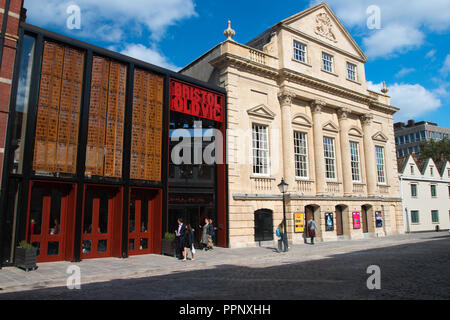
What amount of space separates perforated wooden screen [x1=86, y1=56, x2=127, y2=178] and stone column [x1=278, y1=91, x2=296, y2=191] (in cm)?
1103

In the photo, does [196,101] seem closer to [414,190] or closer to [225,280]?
[225,280]

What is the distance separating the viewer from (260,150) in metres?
22.0

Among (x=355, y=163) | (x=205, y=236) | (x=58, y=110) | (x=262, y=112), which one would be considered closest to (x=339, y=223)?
(x=355, y=163)

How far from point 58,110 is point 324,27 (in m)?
21.6

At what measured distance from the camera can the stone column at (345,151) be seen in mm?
26141

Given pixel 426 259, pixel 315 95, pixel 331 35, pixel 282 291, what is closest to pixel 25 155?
pixel 282 291

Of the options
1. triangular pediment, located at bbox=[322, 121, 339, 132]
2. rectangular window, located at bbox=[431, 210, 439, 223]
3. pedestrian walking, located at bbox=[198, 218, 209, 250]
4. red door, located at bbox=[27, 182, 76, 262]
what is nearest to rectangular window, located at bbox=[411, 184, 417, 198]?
rectangular window, located at bbox=[431, 210, 439, 223]

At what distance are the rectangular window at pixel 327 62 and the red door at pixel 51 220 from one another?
69.1 feet

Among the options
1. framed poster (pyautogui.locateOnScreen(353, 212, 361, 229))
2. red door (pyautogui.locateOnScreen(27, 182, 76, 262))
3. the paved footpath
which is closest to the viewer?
the paved footpath

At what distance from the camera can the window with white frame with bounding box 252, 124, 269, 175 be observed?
71.4 feet

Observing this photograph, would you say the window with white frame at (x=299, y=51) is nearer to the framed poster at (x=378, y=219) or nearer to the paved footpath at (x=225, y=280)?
the framed poster at (x=378, y=219)

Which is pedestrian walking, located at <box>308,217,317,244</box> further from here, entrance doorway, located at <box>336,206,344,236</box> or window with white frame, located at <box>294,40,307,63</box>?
window with white frame, located at <box>294,40,307,63</box>

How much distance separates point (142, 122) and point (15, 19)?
6.42 m

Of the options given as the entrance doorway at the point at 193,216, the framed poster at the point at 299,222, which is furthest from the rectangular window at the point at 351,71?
the entrance doorway at the point at 193,216
